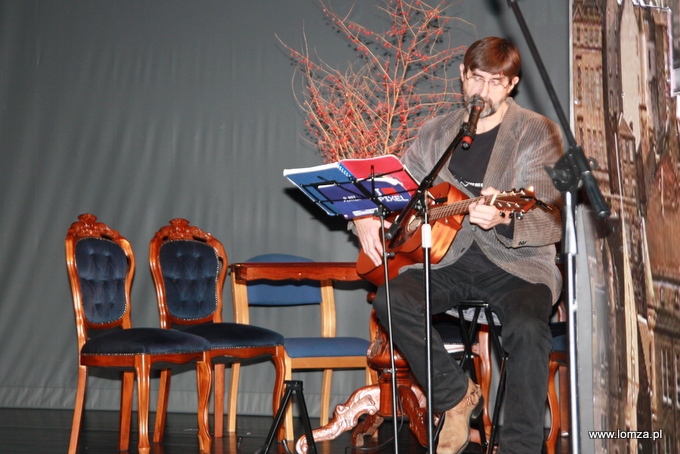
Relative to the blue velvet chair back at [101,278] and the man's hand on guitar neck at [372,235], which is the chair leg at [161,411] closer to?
the blue velvet chair back at [101,278]

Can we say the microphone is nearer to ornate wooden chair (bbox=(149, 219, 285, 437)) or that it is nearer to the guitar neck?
the guitar neck

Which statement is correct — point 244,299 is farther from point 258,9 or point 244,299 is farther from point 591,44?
point 591,44

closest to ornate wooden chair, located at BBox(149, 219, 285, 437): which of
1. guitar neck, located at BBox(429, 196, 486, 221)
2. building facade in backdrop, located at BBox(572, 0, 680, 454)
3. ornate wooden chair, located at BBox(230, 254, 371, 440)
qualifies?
ornate wooden chair, located at BBox(230, 254, 371, 440)

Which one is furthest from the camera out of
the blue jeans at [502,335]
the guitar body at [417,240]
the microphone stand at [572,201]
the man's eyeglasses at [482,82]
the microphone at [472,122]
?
the man's eyeglasses at [482,82]

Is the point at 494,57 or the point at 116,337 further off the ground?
the point at 494,57

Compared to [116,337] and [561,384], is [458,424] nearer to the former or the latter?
[561,384]

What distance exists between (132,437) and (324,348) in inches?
44.0

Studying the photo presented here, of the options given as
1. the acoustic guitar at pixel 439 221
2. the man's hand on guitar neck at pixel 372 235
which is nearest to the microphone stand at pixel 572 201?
the acoustic guitar at pixel 439 221

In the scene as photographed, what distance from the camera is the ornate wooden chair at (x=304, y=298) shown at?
3.47 m

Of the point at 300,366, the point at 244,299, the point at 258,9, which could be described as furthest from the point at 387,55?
the point at 300,366

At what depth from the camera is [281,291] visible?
160 inches

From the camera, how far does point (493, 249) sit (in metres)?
2.64

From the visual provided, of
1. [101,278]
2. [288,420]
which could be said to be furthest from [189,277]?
[288,420]

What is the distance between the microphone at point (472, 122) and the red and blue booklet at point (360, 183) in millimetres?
279
